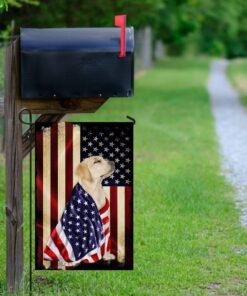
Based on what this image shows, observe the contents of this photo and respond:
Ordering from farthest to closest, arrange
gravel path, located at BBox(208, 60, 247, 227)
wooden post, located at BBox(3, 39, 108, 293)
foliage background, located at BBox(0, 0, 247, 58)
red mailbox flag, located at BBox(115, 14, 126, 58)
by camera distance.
A: 1. foliage background, located at BBox(0, 0, 247, 58)
2. gravel path, located at BBox(208, 60, 247, 227)
3. wooden post, located at BBox(3, 39, 108, 293)
4. red mailbox flag, located at BBox(115, 14, 126, 58)

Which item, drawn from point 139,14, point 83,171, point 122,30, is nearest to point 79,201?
point 83,171

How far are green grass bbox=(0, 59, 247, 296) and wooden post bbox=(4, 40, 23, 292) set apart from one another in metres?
0.30

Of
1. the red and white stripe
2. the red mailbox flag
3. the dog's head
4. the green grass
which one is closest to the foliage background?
the red mailbox flag

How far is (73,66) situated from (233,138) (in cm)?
1202

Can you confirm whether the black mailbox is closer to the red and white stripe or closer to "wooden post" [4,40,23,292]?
"wooden post" [4,40,23,292]

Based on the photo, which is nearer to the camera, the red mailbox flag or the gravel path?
the red mailbox flag

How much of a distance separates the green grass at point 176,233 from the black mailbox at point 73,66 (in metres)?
1.39

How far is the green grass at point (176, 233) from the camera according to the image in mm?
6504

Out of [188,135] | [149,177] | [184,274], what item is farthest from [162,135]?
[184,274]

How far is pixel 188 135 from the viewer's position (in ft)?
58.3

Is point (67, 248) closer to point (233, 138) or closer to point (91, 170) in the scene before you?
point (91, 170)

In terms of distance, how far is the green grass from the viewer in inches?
256

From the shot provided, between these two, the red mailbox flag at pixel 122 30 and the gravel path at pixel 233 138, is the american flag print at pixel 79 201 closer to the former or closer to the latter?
the red mailbox flag at pixel 122 30

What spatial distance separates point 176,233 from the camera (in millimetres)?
8367
